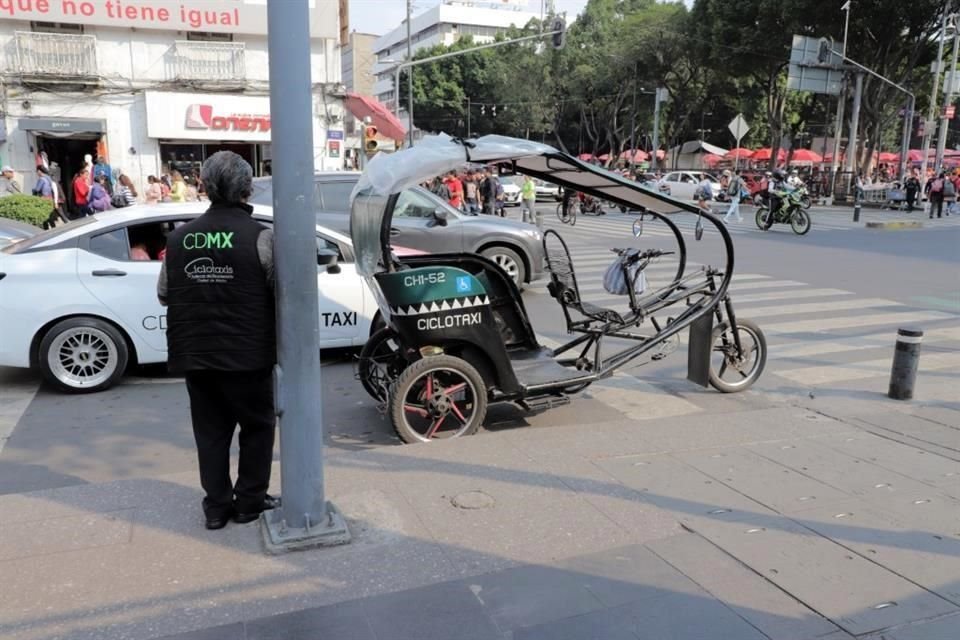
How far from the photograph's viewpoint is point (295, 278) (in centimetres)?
355

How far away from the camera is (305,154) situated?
350 cm

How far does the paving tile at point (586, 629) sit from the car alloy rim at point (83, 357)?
4.96 m

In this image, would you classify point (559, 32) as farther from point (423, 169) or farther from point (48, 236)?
point (423, 169)

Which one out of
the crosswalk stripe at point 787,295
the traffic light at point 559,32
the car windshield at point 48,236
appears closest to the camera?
the car windshield at point 48,236

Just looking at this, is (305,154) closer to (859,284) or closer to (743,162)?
(859,284)

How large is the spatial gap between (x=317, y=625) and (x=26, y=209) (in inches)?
567

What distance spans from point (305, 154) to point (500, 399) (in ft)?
8.32

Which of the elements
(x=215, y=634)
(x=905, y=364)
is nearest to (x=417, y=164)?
(x=215, y=634)

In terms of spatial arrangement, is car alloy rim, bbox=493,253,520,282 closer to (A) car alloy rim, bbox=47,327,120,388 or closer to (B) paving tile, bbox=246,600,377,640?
(A) car alloy rim, bbox=47,327,120,388

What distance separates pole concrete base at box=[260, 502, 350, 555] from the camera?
3.71 meters

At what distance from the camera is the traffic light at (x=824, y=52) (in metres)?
29.7

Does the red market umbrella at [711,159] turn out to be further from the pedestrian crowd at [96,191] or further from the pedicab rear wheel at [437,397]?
→ the pedicab rear wheel at [437,397]

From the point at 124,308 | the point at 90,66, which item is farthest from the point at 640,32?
the point at 124,308

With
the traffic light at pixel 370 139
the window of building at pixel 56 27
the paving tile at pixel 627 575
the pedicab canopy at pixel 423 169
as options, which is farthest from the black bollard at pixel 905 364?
the window of building at pixel 56 27
